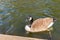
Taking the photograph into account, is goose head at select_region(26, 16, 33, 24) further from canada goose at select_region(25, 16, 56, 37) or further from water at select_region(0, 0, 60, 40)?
water at select_region(0, 0, 60, 40)

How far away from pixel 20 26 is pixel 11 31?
585 mm

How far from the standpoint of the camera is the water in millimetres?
9203

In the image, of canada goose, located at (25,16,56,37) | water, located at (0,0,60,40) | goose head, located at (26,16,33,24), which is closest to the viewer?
water, located at (0,0,60,40)

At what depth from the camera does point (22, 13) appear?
10758 mm

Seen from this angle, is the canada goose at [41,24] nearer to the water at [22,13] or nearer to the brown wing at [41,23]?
the brown wing at [41,23]

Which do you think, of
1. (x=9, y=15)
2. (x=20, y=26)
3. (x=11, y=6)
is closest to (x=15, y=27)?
(x=20, y=26)

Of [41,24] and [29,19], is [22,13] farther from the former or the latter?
[41,24]

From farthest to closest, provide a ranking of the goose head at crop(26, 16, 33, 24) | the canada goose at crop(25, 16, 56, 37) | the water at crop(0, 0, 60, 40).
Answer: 1. the goose head at crop(26, 16, 33, 24)
2. the canada goose at crop(25, 16, 56, 37)
3. the water at crop(0, 0, 60, 40)

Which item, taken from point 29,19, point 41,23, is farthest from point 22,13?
point 41,23

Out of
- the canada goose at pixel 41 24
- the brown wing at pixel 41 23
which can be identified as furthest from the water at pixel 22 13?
the brown wing at pixel 41 23

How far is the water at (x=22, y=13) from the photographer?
9.20 m

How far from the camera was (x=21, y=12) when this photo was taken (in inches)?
429

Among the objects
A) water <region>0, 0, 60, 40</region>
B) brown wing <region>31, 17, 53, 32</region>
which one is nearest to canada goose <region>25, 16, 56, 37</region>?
brown wing <region>31, 17, 53, 32</region>

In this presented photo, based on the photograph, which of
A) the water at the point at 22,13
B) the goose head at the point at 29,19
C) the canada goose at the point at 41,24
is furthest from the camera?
the goose head at the point at 29,19
